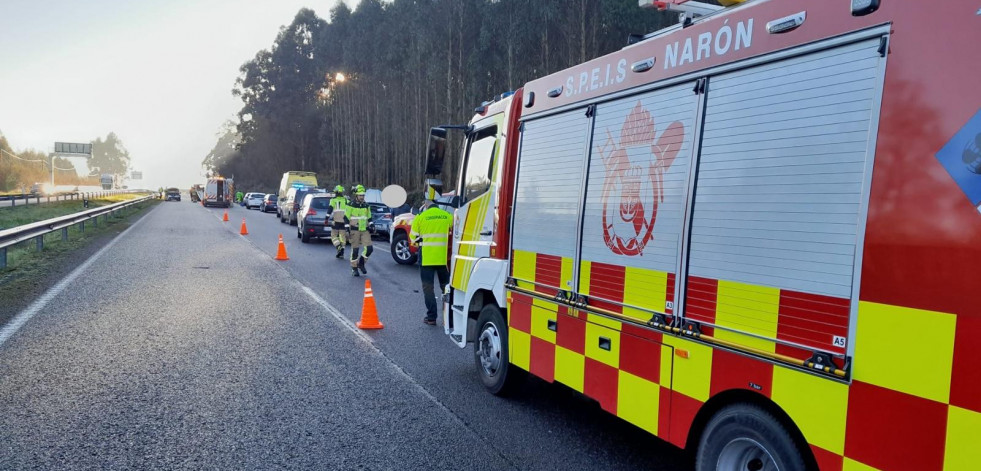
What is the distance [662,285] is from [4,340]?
6787 millimetres

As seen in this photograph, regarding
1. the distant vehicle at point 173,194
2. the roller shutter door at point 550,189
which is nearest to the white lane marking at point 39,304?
the roller shutter door at point 550,189

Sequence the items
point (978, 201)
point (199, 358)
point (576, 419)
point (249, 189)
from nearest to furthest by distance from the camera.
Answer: point (978, 201) → point (576, 419) → point (199, 358) → point (249, 189)

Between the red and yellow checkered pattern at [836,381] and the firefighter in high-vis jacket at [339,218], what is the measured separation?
40.5 feet

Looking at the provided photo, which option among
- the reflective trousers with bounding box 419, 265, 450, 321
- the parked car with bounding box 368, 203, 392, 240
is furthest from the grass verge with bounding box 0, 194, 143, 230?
the reflective trousers with bounding box 419, 265, 450, 321

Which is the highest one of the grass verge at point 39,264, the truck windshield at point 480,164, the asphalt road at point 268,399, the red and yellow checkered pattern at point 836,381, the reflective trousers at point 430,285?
the truck windshield at point 480,164

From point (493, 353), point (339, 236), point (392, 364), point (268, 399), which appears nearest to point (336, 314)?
point (392, 364)

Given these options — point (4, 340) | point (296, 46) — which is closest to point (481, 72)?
point (4, 340)

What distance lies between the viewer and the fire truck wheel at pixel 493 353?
18.4 ft

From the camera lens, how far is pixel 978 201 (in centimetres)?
228

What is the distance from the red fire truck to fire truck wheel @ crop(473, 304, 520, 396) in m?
0.71

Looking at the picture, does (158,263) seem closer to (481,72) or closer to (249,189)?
(481,72)

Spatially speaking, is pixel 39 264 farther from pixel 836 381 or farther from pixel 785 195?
pixel 836 381

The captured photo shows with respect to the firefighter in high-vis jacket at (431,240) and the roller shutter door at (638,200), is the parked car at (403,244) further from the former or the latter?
the roller shutter door at (638,200)

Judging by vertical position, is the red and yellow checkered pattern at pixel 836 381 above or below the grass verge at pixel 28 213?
above
